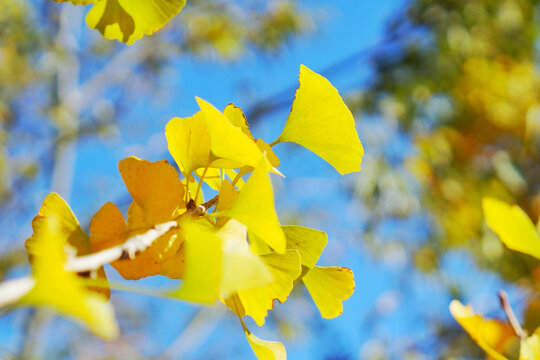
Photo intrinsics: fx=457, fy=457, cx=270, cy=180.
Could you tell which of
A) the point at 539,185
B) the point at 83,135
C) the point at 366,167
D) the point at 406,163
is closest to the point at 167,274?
the point at 366,167

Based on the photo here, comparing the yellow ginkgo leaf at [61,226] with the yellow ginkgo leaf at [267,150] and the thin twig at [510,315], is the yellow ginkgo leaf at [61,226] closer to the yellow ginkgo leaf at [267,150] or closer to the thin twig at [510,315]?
the yellow ginkgo leaf at [267,150]

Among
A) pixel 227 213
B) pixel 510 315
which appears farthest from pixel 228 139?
pixel 510 315

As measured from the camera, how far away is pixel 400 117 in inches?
90.6

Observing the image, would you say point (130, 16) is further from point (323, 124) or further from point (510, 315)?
point (510, 315)

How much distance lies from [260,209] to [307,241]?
0.21 feet

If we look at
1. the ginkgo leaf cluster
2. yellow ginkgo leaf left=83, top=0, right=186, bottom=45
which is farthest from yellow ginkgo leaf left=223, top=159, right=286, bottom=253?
yellow ginkgo leaf left=83, top=0, right=186, bottom=45

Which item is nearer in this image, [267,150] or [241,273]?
[241,273]

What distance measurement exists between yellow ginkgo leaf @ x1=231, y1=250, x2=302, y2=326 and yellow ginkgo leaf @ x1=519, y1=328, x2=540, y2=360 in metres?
0.11

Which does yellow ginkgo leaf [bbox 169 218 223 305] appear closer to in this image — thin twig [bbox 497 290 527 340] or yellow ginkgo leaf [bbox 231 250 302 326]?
yellow ginkgo leaf [bbox 231 250 302 326]

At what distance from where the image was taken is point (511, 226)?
6.8 inches

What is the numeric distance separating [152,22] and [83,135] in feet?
7.59

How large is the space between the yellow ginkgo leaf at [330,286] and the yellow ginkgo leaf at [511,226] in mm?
81

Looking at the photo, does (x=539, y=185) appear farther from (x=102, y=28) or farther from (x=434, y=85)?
(x=102, y=28)

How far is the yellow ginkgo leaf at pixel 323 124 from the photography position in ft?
0.69
